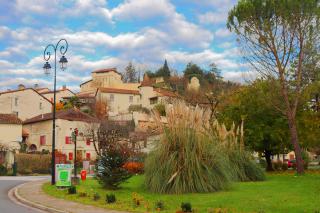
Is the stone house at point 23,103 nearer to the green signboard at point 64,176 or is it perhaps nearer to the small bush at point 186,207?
the green signboard at point 64,176

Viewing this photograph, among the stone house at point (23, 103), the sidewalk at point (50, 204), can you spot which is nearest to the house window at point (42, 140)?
the stone house at point (23, 103)

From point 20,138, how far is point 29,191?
38.1 meters

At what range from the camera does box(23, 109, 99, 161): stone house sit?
2398 inches

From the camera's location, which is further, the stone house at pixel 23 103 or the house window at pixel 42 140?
the stone house at pixel 23 103

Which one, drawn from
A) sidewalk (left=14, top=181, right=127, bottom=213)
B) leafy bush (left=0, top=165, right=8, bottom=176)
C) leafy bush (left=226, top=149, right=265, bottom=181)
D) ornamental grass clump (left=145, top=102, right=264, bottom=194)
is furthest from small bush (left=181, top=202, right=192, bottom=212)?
leafy bush (left=0, top=165, right=8, bottom=176)

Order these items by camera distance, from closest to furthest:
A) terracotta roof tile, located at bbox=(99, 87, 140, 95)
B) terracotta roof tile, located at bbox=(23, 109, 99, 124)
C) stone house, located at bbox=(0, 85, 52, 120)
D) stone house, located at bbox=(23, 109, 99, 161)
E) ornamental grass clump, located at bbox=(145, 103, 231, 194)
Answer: ornamental grass clump, located at bbox=(145, 103, 231, 194), stone house, located at bbox=(23, 109, 99, 161), terracotta roof tile, located at bbox=(23, 109, 99, 124), stone house, located at bbox=(0, 85, 52, 120), terracotta roof tile, located at bbox=(99, 87, 140, 95)

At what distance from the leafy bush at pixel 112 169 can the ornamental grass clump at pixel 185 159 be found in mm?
2104

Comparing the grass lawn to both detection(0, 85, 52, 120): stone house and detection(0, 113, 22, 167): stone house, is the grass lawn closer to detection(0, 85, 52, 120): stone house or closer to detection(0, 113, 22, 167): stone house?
detection(0, 113, 22, 167): stone house

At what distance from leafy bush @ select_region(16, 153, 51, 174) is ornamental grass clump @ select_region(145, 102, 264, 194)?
29820mm

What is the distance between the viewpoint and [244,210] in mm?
13688

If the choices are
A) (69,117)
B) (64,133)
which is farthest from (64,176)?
(69,117)

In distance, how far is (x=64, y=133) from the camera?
201 feet

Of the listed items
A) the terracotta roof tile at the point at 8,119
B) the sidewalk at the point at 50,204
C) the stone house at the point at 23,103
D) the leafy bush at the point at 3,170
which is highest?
the stone house at the point at 23,103

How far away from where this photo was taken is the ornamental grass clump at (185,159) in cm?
1867
